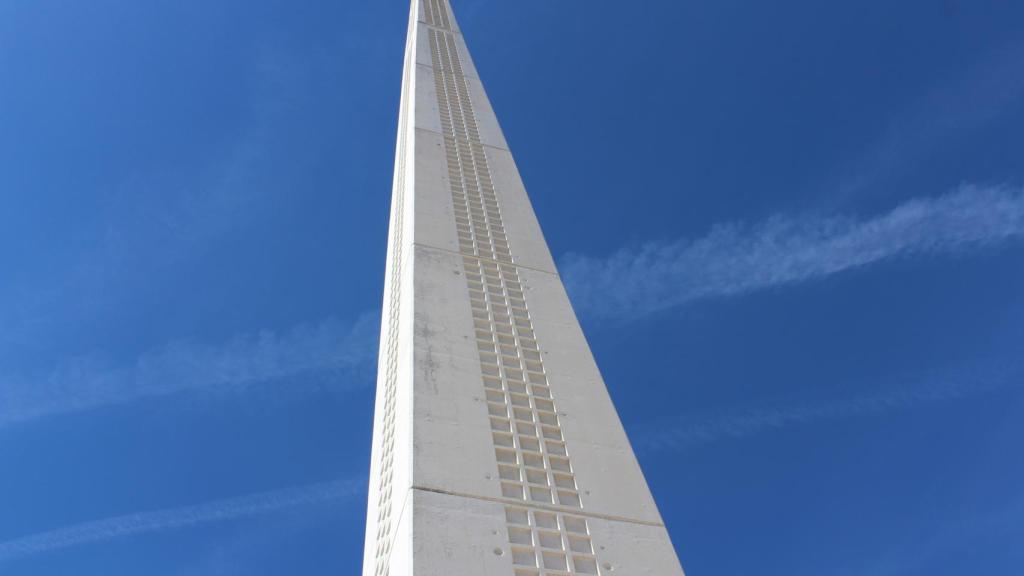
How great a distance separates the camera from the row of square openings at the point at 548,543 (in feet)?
23.3

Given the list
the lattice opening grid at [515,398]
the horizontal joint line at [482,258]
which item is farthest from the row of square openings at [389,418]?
the lattice opening grid at [515,398]

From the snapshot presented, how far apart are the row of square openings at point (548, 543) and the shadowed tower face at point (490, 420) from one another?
12 mm

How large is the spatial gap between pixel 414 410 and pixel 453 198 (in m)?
5.71

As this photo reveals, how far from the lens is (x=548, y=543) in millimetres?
7406

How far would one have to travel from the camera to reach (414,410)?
8336mm

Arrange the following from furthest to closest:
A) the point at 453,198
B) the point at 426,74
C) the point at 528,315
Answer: the point at 426,74, the point at 453,198, the point at 528,315

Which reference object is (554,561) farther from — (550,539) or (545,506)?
(545,506)

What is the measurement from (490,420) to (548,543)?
168cm

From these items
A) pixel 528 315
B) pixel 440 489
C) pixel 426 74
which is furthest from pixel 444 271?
pixel 426 74

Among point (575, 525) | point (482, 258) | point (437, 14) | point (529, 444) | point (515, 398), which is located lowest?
point (575, 525)

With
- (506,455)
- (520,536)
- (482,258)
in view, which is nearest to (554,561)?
(520,536)

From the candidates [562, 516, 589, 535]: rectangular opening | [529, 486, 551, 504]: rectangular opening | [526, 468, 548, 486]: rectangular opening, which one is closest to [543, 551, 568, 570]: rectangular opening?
[562, 516, 589, 535]: rectangular opening

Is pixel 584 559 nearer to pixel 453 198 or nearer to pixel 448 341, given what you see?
pixel 448 341

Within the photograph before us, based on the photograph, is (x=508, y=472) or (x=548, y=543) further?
(x=508, y=472)
